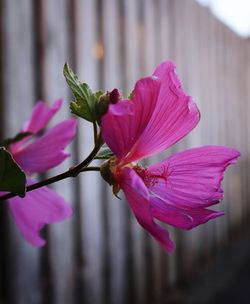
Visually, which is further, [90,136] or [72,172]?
[90,136]

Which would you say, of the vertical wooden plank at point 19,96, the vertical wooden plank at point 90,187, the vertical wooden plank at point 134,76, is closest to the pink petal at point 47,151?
the vertical wooden plank at point 19,96

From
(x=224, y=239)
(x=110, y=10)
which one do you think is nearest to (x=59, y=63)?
(x=110, y=10)

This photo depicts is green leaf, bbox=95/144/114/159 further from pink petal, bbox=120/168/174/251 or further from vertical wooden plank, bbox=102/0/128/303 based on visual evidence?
vertical wooden plank, bbox=102/0/128/303

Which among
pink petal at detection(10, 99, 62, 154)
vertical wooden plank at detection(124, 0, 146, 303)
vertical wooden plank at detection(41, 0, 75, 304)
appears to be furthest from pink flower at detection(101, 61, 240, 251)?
vertical wooden plank at detection(124, 0, 146, 303)

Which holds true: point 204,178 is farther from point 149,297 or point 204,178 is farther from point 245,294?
point 245,294

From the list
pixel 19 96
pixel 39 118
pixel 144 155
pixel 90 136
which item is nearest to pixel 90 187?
pixel 90 136

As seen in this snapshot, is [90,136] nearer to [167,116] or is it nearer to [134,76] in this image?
[134,76]

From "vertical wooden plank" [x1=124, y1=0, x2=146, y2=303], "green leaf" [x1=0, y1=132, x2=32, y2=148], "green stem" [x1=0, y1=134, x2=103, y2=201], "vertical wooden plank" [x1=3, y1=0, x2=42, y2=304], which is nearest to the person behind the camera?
"green stem" [x1=0, y1=134, x2=103, y2=201]
